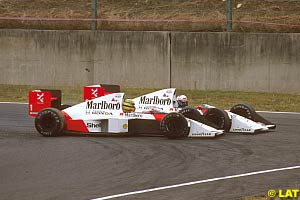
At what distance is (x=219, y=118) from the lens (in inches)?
672

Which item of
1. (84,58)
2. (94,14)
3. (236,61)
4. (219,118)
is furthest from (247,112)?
(94,14)

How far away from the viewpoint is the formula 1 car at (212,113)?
16844 mm

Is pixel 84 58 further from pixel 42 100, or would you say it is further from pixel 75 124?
pixel 75 124

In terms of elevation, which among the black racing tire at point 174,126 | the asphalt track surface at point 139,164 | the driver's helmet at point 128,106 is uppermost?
the driver's helmet at point 128,106

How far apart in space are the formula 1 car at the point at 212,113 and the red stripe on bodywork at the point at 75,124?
1.44 metres

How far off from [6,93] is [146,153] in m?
11.4

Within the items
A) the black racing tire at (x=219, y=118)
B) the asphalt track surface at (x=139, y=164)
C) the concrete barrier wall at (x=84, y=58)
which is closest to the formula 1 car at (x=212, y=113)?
the black racing tire at (x=219, y=118)

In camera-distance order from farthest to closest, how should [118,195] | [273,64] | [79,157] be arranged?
[273,64] < [79,157] < [118,195]

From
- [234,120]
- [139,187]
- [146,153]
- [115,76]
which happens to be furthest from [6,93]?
[139,187]

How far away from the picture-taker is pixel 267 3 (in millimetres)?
27391

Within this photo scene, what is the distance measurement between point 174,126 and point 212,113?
1244 mm

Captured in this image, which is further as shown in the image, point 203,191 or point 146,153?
point 146,153

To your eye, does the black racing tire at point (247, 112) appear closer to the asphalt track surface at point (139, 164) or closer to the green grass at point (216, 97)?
the asphalt track surface at point (139, 164)

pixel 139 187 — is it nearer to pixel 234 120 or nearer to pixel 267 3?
pixel 234 120
